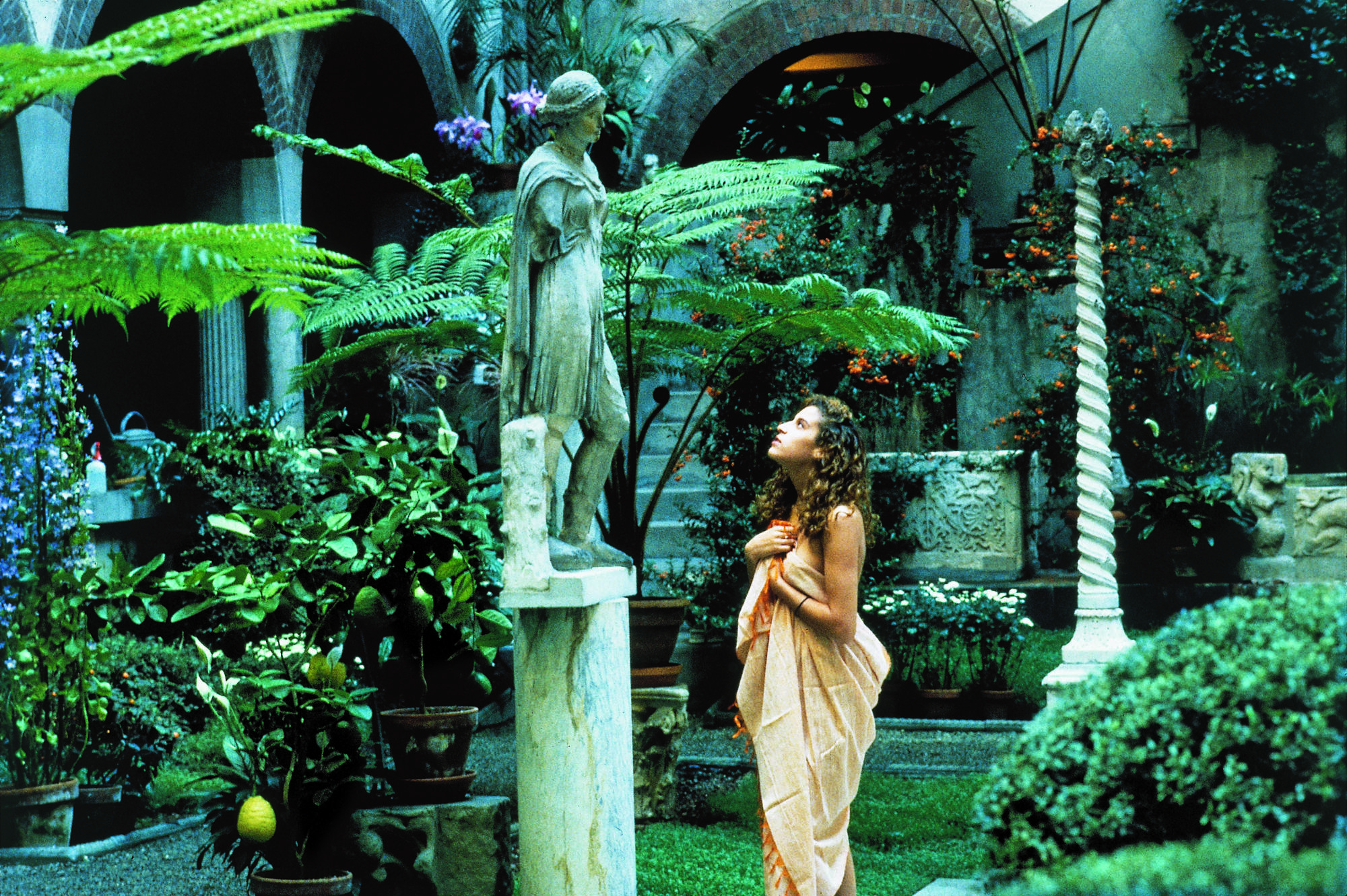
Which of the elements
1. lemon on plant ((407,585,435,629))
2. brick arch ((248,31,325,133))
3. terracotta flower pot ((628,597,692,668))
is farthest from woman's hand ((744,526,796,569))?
brick arch ((248,31,325,133))

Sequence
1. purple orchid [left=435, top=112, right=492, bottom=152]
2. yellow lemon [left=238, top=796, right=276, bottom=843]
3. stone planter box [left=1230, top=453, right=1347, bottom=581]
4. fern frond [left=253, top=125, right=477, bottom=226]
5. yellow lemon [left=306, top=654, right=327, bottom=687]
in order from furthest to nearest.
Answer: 1. purple orchid [left=435, top=112, right=492, bottom=152]
2. stone planter box [left=1230, top=453, right=1347, bottom=581]
3. fern frond [left=253, top=125, right=477, bottom=226]
4. yellow lemon [left=306, top=654, right=327, bottom=687]
5. yellow lemon [left=238, top=796, right=276, bottom=843]

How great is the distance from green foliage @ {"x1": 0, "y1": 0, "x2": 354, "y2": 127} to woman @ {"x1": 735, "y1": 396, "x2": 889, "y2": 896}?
1691mm

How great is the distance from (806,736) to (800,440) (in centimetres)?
79

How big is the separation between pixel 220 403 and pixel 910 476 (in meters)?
4.61

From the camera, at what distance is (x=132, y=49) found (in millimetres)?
2322

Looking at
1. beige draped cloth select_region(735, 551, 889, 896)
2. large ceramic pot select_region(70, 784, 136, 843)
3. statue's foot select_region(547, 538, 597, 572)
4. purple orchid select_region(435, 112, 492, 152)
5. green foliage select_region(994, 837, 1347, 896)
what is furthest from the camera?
purple orchid select_region(435, 112, 492, 152)

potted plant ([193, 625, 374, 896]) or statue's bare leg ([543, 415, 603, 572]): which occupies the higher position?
statue's bare leg ([543, 415, 603, 572])

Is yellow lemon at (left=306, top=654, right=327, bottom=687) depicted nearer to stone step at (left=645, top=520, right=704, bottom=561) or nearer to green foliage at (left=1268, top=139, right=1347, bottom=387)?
stone step at (left=645, top=520, right=704, bottom=561)

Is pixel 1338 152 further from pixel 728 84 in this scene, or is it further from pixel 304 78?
pixel 304 78

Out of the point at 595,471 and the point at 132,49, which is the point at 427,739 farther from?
the point at 132,49

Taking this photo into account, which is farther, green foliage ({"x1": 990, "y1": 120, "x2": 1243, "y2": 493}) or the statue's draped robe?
green foliage ({"x1": 990, "y1": 120, "x2": 1243, "y2": 493})

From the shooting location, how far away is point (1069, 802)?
1.50m

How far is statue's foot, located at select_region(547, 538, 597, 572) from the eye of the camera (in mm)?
3646

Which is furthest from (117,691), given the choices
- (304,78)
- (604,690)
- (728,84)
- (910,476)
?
(728,84)
